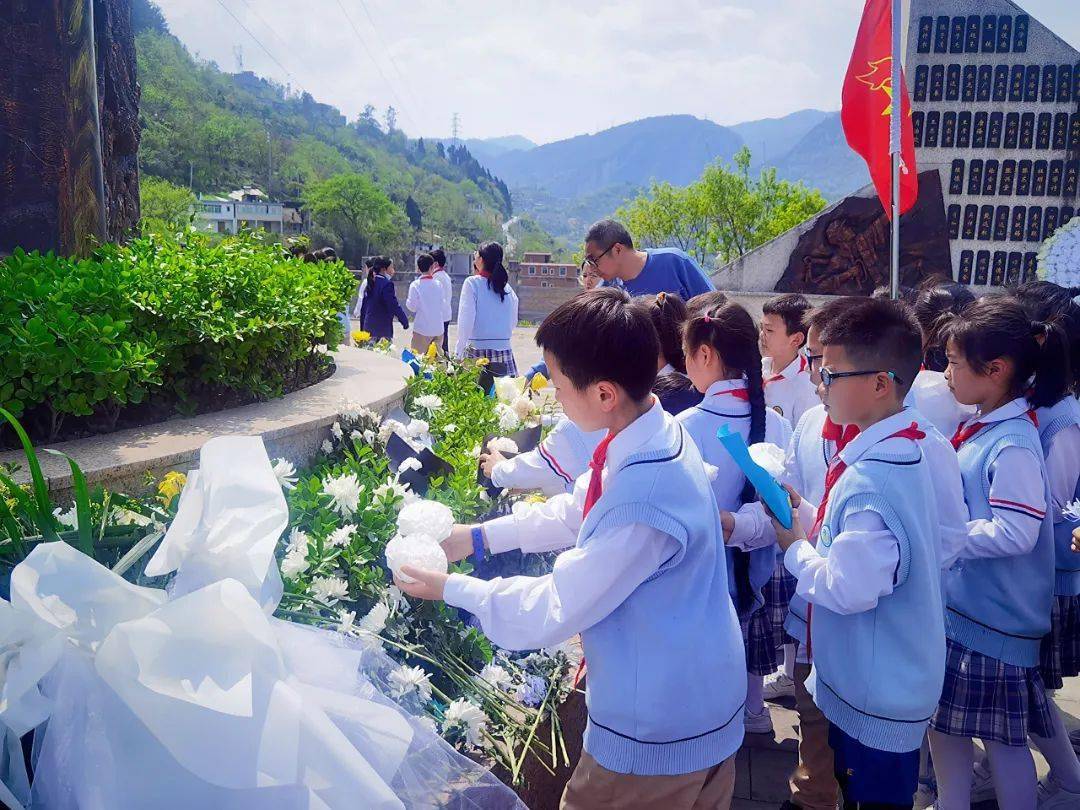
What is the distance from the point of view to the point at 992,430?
2.56 metres

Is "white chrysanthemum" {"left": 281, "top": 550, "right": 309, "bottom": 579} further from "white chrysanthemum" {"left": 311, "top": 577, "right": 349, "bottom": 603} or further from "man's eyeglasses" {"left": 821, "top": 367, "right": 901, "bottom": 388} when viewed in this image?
"man's eyeglasses" {"left": 821, "top": 367, "right": 901, "bottom": 388}

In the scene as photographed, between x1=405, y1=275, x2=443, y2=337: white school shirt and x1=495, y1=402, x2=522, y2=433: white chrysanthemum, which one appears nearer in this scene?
x1=495, y1=402, x2=522, y2=433: white chrysanthemum

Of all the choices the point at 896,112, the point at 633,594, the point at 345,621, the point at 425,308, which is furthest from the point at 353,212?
the point at 633,594

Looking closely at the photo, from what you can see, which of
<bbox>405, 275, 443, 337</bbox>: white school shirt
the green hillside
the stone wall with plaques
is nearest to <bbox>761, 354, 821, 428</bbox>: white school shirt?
<bbox>405, 275, 443, 337</bbox>: white school shirt

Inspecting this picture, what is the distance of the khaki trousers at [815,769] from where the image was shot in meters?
2.54

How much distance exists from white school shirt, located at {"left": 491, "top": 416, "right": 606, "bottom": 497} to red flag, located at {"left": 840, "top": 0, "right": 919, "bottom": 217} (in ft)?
17.8

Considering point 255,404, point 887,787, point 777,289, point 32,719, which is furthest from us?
point 777,289

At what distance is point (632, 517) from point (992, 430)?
153cm

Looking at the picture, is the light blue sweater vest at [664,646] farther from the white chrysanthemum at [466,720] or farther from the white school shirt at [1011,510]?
the white school shirt at [1011,510]

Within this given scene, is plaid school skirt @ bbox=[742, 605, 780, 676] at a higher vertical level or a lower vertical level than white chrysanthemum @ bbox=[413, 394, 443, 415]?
lower

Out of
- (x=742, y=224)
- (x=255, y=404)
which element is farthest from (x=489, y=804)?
(x=742, y=224)

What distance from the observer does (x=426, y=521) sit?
1897 mm

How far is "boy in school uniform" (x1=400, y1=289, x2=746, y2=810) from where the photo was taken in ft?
5.28

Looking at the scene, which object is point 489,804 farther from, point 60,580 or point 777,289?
point 777,289
